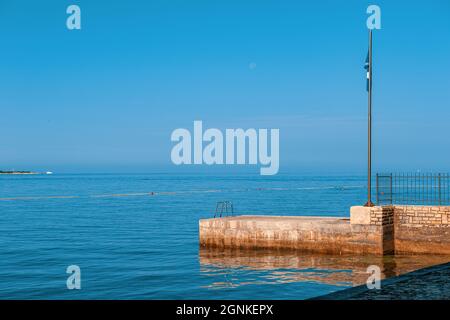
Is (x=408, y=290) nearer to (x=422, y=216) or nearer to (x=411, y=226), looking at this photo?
(x=422, y=216)

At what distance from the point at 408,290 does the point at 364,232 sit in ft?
36.6

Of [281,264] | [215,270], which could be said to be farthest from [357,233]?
[215,270]

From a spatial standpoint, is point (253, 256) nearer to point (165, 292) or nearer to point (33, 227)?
point (165, 292)

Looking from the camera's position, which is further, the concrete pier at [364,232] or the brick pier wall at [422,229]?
the concrete pier at [364,232]

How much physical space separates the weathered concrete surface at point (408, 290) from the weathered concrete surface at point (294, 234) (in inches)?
347

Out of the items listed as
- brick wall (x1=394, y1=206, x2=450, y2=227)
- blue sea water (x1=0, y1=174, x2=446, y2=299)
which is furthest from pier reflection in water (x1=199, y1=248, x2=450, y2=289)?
brick wall (x1=394, y1=206, x2=450, y2=227)

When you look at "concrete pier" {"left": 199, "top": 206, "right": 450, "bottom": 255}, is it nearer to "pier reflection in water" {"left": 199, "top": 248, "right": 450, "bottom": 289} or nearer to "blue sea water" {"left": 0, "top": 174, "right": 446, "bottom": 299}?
"pier reflection in water" {"left": 199, "top": 248, "right": 450, "bottom": 289}

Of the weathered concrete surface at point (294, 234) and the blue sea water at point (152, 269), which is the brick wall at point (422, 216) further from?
the blue sea water at point (152, 269)

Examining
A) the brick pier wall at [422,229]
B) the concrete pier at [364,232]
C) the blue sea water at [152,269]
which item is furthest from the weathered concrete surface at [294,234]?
the brick pier wall at [422,229]

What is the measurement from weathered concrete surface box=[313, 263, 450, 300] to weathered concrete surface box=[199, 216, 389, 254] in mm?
8823

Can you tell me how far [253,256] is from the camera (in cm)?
2281

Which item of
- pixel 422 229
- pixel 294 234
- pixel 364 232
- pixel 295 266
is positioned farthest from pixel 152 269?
pixel 422 229

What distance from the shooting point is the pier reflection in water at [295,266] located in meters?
18.8
